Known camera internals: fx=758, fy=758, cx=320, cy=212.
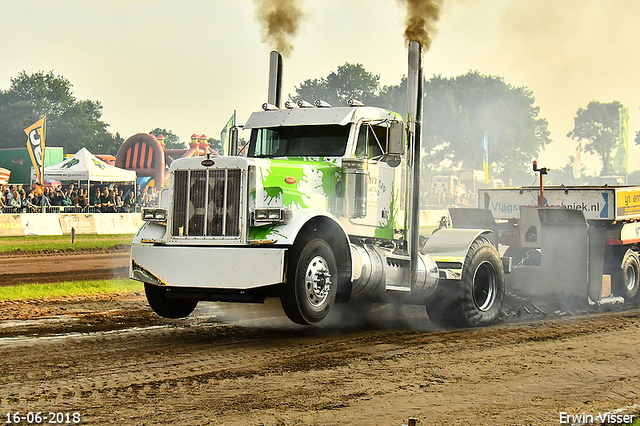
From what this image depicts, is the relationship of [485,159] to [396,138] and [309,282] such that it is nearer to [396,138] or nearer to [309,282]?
[396,138]

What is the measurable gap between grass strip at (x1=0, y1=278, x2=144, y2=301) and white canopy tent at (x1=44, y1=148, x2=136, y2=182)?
76.0ft

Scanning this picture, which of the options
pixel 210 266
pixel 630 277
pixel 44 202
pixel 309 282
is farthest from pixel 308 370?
pixel 44 202

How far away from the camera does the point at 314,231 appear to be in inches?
343

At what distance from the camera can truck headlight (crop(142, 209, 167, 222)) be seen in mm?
8961

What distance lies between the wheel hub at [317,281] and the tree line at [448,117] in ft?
192

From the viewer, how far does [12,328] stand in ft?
32.1

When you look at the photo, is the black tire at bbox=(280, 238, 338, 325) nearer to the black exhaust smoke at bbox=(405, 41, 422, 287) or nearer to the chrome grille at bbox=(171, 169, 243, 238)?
the chrome grille at bbox=(171, 169, 243, 238)

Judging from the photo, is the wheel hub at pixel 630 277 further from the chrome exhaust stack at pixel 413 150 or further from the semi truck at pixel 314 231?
the chrome exhaust stack at pixel 413 150

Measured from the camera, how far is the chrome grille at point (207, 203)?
8492 mm

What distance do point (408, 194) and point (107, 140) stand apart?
332ft

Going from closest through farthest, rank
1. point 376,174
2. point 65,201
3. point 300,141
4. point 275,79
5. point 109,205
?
point 376,174, point 300,141, point 275,79, point 65,201, point 109,205

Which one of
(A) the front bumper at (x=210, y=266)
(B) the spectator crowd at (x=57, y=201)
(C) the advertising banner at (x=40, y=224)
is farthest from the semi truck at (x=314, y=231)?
(B) the spectator crowd at (x=57, y=201)

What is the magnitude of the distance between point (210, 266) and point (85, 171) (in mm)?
31335

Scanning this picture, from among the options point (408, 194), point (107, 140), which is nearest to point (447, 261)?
point (408, 194)
